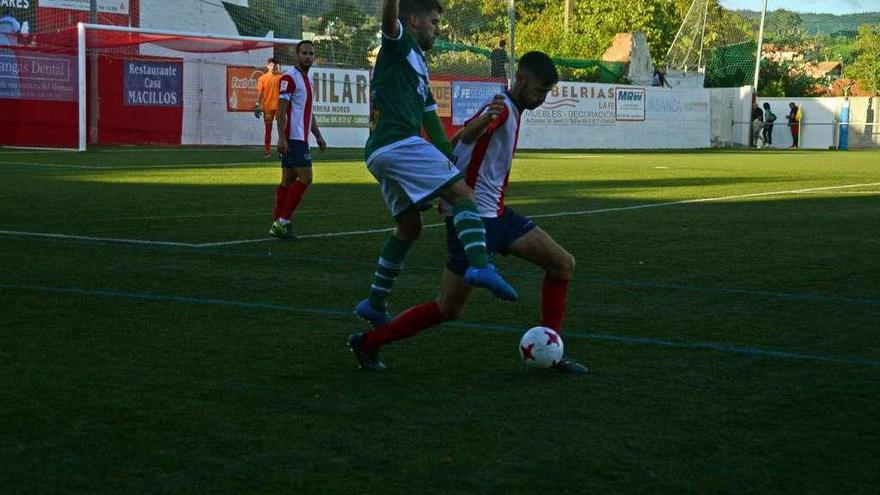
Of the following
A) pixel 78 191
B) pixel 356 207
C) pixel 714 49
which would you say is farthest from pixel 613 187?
pixel 714 49

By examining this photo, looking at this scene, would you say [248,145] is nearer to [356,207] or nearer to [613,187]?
[613,187]

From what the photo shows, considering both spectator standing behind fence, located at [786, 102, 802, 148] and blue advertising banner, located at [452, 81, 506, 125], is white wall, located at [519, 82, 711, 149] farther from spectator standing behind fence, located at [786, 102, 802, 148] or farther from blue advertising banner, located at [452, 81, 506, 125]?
spectator standing behind fence, located at [786, 102, 802, 148]

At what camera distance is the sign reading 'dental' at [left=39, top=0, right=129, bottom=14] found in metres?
44.1

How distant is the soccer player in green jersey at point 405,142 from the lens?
5.89 meters

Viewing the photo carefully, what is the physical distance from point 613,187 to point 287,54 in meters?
18.6

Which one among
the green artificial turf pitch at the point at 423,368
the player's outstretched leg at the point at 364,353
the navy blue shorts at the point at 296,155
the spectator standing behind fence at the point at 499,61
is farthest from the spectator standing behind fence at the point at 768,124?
the player's outstretched leg at the point at 364,353

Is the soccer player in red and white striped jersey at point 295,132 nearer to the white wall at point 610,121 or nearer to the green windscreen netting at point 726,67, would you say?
the white wall at point 610,121

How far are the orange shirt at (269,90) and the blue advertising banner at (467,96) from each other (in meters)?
8.63

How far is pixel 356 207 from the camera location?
15.4 meters

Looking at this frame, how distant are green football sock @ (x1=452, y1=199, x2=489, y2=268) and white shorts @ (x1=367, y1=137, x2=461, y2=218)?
0.18 metres

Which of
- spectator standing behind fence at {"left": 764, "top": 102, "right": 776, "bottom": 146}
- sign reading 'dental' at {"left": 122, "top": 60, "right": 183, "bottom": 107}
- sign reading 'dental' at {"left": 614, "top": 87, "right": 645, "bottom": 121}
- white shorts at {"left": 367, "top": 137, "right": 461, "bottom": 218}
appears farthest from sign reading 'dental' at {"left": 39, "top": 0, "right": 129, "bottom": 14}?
white shorts at {"left": 367, "top": 137, "right": 461, "bottom": 218}

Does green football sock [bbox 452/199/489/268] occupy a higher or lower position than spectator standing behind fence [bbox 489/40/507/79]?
lower

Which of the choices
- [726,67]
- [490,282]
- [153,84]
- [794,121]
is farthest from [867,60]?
[490,282]

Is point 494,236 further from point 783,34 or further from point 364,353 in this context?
point 783,34
